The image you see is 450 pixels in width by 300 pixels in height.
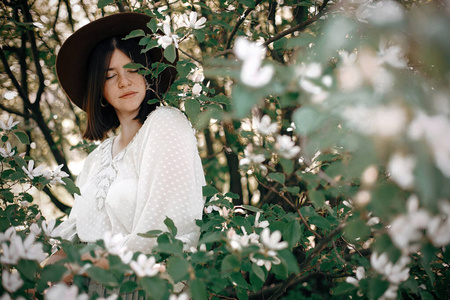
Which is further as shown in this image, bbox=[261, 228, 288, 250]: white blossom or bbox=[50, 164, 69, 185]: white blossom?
bbox=[50, 164, 69, 185]: white blossom

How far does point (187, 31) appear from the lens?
4.81 ft

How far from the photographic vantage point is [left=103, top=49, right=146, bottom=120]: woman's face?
177 cm

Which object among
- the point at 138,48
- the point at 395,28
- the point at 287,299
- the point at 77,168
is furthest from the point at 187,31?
the point at 77,168

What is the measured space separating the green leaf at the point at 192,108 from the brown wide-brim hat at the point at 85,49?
0.25 m

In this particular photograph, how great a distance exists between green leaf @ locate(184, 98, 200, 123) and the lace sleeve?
6.1 inches

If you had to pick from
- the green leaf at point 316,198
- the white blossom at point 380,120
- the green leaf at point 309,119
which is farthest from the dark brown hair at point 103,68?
the white blossom at point 380,120

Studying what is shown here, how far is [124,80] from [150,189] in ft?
1.99

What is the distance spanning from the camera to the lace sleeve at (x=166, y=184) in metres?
1.39

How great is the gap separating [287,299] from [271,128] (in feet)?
6.18

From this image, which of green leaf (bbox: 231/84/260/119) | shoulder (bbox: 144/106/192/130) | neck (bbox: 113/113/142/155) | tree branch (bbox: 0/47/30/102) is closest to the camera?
green leaf (bbox: 231/84/260/119)

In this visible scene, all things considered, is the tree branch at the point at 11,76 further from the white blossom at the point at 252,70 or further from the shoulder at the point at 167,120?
the white blossom at the point at 252,70

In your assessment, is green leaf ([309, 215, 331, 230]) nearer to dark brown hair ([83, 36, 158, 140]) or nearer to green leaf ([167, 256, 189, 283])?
green leaf ([167, 256, 189, 283])

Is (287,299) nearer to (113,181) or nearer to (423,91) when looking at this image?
(113,181)

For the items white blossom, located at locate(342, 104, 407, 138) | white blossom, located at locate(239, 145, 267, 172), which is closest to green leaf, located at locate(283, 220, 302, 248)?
white blossom, located at locate(239, 145, 267, 172)
